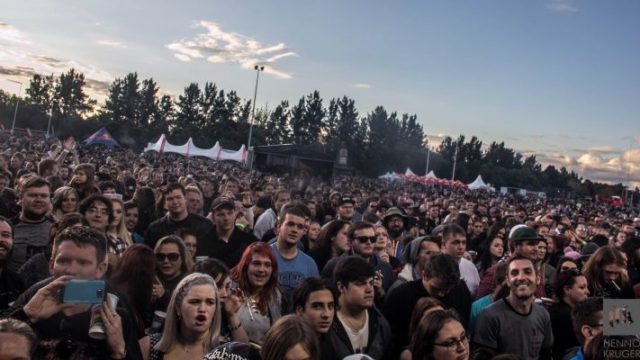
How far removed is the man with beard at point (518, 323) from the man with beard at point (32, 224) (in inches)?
163

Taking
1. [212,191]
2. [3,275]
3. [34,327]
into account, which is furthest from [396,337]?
[212,191]

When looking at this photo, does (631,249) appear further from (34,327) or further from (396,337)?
(34,327)

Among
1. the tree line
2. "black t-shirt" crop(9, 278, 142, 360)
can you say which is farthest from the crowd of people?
the tree line

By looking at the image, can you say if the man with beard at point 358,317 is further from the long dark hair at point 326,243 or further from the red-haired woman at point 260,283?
the long dark hair at point 326,243

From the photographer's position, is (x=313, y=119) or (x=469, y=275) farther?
(x=313, y=119)

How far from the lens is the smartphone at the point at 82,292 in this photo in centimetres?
239

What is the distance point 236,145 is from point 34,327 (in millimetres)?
80991

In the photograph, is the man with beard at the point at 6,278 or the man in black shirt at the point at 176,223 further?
the man in black shirt at the point at 176,223

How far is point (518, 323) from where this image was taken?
4.07 meters

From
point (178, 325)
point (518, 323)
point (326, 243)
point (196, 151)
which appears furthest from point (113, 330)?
point (196, 151)

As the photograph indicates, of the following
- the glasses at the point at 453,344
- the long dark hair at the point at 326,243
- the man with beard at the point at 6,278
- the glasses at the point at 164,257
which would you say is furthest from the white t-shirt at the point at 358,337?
the man with beard at the point at 6,278

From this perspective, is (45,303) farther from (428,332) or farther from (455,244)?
(455,244)

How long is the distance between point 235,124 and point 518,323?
291 feet

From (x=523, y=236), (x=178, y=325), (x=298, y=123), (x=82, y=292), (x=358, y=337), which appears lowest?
(x=358, y=337)
